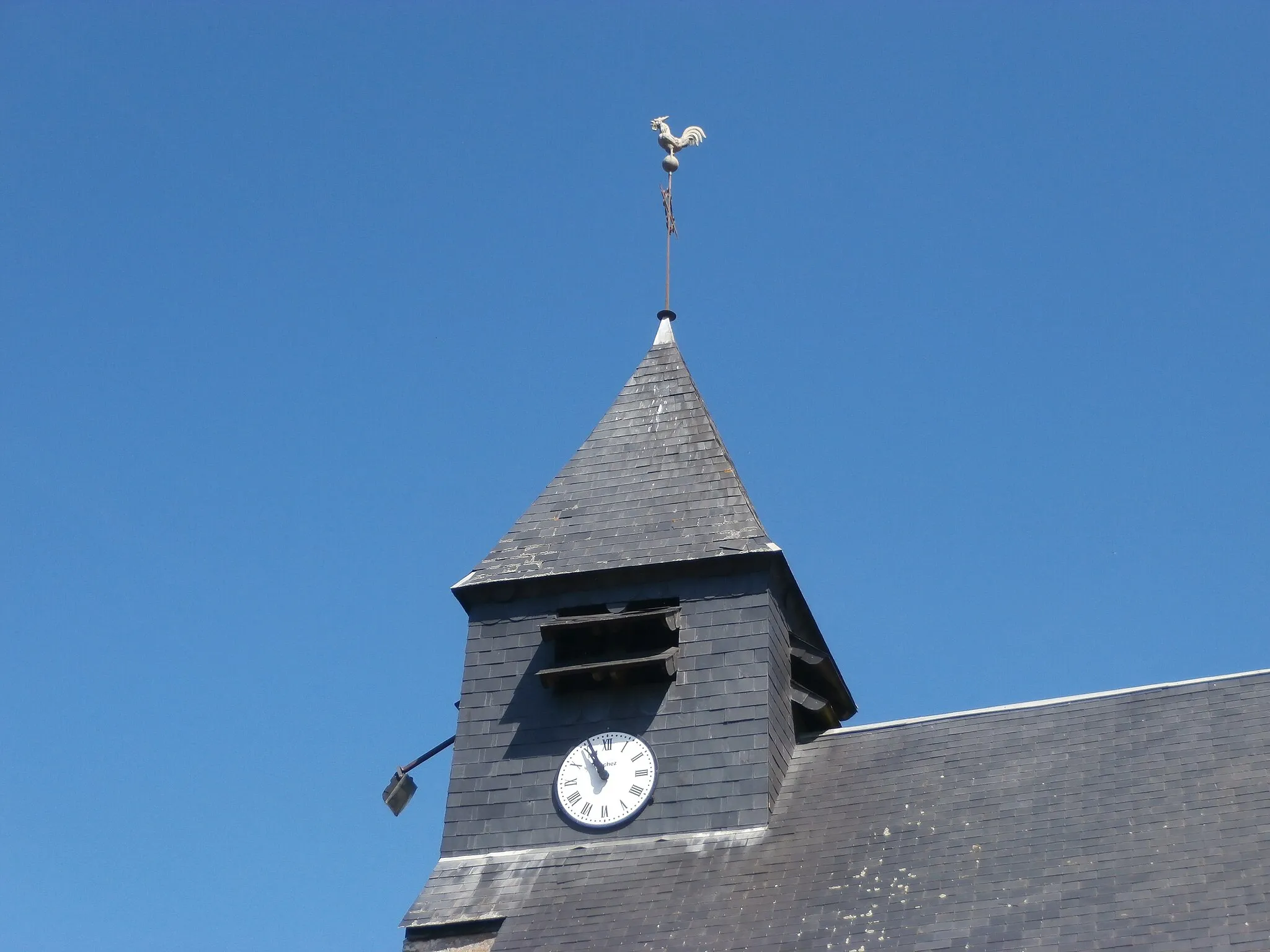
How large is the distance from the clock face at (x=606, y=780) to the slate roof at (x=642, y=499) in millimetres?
2142

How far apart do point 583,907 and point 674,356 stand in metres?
8.25

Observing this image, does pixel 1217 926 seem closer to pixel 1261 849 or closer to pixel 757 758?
pixel 1261 849

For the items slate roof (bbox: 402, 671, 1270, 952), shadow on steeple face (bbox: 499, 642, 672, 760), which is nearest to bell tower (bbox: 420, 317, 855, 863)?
shadow on steeple face (bbox: 499, 642, 672, 760)

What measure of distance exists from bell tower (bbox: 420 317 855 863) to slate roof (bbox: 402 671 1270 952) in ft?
1.54

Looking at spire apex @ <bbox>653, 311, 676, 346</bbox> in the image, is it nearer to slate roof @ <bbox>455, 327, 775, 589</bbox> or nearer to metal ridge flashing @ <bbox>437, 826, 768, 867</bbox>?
slate roof @ <bbox>455, 327, 775, 589</bbox>

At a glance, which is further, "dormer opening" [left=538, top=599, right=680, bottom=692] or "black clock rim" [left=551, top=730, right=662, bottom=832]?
"dormer opening" [left=538, top=599, right=680, bottom=692]

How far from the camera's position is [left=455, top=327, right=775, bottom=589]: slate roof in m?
21.1

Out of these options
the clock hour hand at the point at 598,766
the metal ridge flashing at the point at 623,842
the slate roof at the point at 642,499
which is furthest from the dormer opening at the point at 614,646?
the metal ridge flashing at the point at 623,842

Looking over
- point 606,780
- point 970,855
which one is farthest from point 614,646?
point 970,855

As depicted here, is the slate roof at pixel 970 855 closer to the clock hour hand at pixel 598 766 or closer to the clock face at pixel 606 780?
the clock face at pixel 606 780

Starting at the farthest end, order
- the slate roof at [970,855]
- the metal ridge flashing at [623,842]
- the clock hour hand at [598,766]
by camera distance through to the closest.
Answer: the clock hour hand at [598,766]
the metal ridge flashing at [623,842]
the slate roof at [970,855]

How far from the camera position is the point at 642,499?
72.1 ft

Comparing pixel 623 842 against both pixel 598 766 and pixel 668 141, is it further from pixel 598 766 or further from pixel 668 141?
pixel 668 141

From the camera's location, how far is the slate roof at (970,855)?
16188 millimetres
